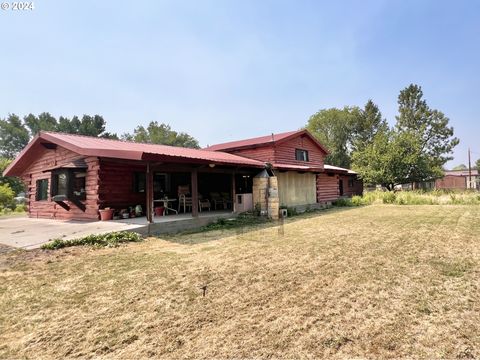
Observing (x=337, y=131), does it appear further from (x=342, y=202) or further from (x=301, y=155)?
(x=301, y=155)

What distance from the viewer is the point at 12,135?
5019cm

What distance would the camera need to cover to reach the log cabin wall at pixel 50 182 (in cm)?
1016

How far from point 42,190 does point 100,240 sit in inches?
341

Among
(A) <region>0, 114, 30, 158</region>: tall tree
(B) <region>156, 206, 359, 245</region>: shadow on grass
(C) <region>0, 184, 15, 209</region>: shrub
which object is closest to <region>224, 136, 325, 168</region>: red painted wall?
(B) <region>156, 206, 359, 245</region>: shadow on grass

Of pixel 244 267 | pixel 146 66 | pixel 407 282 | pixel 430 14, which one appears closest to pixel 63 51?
A: pixel 146 66

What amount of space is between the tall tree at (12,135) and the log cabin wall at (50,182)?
46.3m

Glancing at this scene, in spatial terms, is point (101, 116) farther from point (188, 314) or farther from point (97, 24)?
point (188, 314)

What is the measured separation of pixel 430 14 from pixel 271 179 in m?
8.40

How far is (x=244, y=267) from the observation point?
15.0 ft

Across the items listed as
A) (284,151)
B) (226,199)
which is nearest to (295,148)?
(284,151)

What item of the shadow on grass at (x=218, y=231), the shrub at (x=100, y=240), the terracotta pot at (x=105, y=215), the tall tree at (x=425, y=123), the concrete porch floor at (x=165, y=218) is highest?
the tall tree at (x=425, y=123)

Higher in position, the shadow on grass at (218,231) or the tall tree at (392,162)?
the tall tree at (392,162)

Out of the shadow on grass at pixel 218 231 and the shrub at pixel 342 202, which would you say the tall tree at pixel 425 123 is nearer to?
the shrub at pixel 342 202

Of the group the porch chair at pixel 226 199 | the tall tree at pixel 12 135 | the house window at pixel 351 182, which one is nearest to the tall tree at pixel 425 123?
the house window at pixel 351 182
